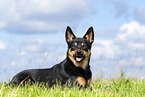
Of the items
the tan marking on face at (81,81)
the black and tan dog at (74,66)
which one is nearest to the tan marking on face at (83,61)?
the black and tan dog at (74,66)

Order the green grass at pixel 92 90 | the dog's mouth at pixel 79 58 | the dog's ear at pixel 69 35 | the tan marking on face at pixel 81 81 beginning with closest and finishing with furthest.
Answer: the green grass at pixel 92 90, the dog's mouth at pixel 79 58, the tan marking on face at pixel 81 81, the dog's ear at pixel 69 35

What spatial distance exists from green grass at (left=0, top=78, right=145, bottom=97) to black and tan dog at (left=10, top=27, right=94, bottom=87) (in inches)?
12.6

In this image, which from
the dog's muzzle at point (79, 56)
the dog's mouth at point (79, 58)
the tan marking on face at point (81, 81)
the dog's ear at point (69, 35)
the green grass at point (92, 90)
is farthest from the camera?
the dog's ear at point (69, 35)

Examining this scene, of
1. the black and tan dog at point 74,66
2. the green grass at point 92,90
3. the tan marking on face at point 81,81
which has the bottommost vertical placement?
the green grass at point 92,90

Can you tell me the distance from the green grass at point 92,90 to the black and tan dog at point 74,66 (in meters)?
0.32

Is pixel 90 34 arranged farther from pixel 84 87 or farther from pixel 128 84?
pixel 128 84

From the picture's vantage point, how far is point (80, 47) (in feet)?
21.1

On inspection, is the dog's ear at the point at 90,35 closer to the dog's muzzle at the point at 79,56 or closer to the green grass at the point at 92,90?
the dog's muzzle at the point at 79,56

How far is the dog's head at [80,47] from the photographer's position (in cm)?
639

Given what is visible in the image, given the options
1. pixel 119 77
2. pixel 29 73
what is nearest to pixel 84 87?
pixel 29 73

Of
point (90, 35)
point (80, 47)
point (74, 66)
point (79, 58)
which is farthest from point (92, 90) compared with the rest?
point (90, 35)

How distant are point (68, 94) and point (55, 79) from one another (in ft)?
5.19

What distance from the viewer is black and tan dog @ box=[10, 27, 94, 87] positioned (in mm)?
6473

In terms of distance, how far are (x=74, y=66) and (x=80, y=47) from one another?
2.20 feet
